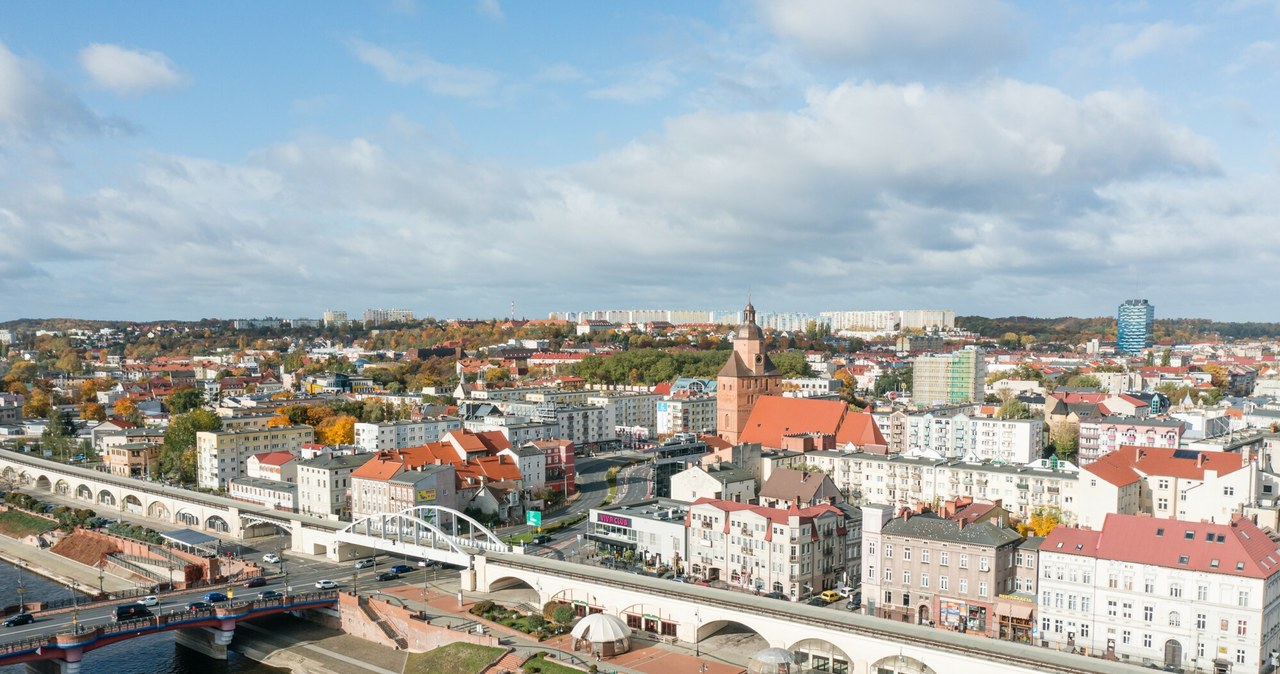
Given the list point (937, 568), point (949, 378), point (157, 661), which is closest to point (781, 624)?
point (937, 568)

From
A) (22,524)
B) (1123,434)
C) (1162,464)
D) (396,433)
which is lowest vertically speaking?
(22,524)

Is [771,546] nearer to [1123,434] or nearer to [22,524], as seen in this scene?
[1123,434]

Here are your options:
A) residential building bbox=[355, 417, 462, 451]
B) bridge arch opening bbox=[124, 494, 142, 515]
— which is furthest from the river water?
residential building bbox=[355, 417, 462, 451]

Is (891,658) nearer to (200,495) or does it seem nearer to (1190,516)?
(1190,516)

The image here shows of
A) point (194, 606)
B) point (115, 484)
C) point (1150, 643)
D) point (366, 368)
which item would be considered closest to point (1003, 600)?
point (1150, 643)

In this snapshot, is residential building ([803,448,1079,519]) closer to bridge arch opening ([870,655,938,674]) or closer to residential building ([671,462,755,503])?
residential building ([671,462,755,503])

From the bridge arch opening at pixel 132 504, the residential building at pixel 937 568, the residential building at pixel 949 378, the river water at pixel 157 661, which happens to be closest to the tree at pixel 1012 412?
the residential building at pixel 949 378

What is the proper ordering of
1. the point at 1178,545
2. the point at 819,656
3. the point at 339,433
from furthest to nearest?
1. the point at 339,433
2. the point at 819,656
3. the point at 1178,545
